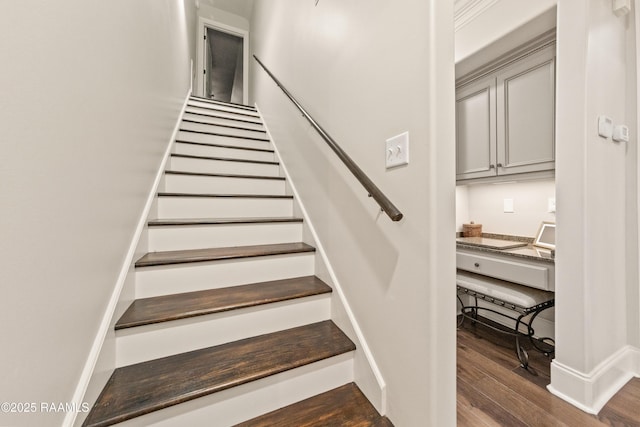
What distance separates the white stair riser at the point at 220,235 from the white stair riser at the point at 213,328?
60cm

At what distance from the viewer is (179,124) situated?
8.83 ft

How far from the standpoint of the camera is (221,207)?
6.33 ft

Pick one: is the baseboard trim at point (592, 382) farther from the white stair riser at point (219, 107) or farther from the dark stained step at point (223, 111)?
the white stair riser at point (219, 107)

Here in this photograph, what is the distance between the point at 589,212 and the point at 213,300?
2035mm

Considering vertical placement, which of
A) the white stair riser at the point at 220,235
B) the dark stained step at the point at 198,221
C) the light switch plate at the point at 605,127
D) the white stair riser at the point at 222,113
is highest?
the white stair riser at the point at 222,113

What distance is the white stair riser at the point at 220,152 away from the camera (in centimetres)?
240

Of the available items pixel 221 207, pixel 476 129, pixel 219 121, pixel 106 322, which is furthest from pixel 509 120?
pixel 219 121

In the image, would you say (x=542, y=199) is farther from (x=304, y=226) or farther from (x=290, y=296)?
(x=290, y=296)

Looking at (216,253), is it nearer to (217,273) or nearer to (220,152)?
(217,273)

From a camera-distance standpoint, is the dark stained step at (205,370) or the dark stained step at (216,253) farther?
the dark stained step at (216,253)

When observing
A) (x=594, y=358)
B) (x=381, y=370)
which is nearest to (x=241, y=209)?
(x=381, y=370)

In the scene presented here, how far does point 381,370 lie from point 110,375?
1.07 m

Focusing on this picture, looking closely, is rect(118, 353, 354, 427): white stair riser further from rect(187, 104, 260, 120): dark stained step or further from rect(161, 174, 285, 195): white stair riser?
rect(187, 104, 260, 120): dark stained step

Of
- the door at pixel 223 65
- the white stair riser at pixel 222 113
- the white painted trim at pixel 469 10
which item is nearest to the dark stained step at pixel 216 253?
the white painted trim at pixel 469 10
